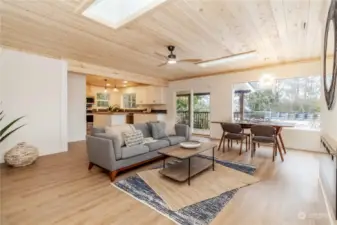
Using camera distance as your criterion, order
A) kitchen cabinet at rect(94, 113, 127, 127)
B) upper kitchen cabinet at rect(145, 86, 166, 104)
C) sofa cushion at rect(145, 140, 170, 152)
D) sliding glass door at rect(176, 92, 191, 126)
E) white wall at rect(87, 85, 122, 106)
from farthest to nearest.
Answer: white wall at rect(87, 85, 122, 106), upper kitchen cabinet at rect(145, 86, 166, 104), sliding glass door at rect(176, 92, 191, 126), kitchen cabinet at rect(94, 113, 127, 127), sofa cushion at rect(145, 140, 170, 152)

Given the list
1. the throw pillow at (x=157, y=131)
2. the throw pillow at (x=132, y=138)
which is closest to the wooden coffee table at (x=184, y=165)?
the throw pillow at (x=132, y=138)

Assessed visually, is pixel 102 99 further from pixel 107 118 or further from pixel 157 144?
pixel 157 144

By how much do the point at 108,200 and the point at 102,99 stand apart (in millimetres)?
8084

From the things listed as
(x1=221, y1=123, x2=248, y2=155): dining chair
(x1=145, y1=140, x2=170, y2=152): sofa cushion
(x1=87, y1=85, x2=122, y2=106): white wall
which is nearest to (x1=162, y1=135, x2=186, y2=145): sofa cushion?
(x1=145, y1=140, x2=170, y2=152): sofa cushion

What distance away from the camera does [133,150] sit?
3.15m

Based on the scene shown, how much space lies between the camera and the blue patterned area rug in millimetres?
1906

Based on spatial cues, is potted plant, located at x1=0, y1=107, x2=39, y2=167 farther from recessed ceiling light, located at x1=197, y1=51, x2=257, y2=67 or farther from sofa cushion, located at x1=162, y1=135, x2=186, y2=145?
recessed ceiling light, located at x1=197, y1=51, x2=257, y2=67

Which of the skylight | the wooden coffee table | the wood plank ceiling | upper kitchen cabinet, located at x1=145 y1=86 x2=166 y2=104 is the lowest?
the wooden coffee table

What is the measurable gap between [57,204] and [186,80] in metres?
6.01

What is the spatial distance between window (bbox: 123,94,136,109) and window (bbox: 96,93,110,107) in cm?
104

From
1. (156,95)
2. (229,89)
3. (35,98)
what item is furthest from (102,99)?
(229,89)

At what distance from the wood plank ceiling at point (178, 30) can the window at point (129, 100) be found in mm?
4782

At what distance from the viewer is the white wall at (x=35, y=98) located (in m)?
3.68

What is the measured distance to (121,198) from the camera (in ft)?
→ 7.60
